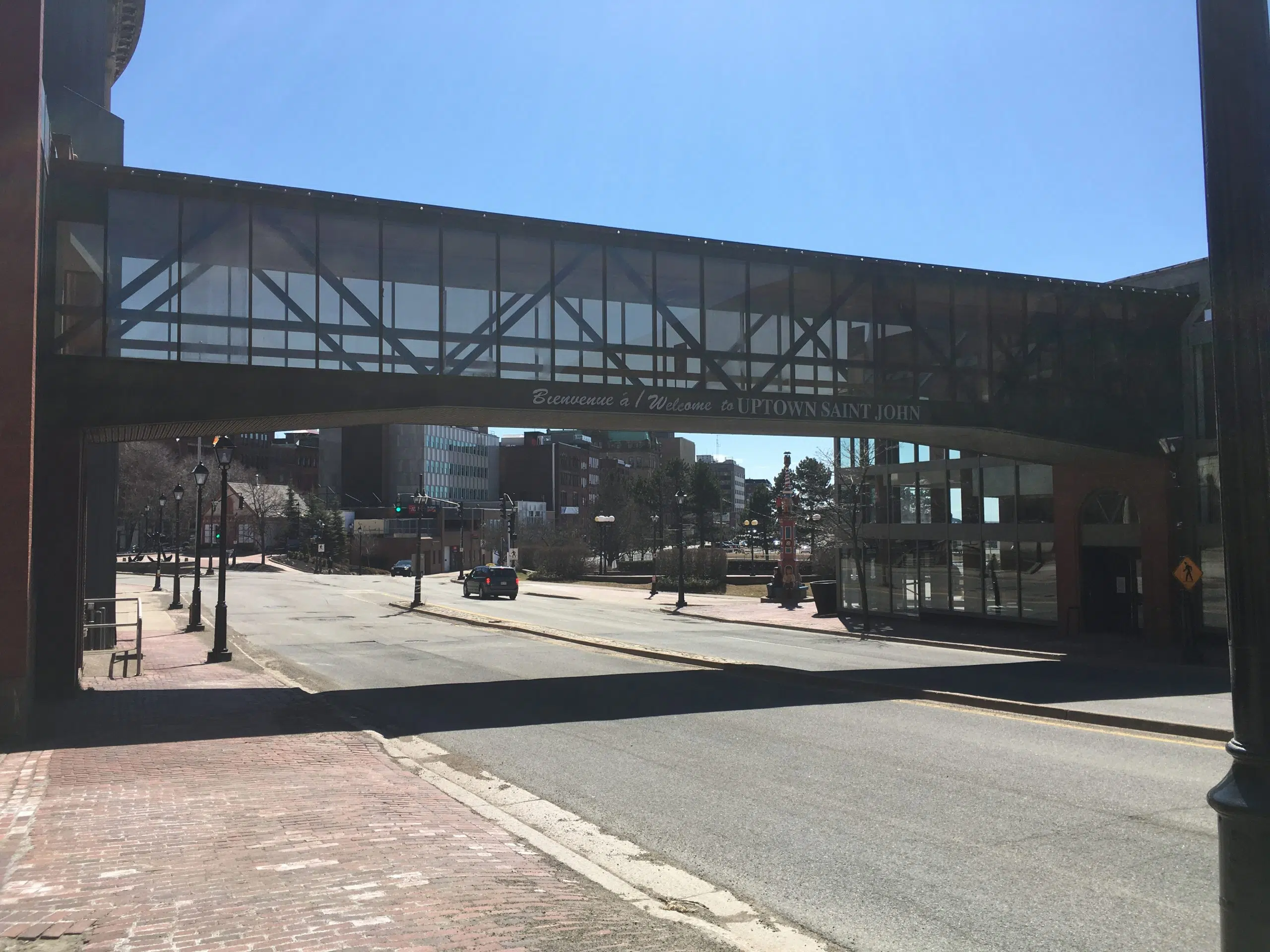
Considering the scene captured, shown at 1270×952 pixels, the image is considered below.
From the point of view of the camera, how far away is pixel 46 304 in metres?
14.5

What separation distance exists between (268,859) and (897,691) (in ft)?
36.9

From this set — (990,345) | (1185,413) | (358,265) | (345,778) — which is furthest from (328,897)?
(1185,413)

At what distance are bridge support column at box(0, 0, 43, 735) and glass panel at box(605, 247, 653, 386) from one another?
10.2m

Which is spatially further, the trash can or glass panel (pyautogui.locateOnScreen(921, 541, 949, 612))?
the trash can

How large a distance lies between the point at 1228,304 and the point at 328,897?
565cm

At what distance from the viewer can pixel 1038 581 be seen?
27.3 metres

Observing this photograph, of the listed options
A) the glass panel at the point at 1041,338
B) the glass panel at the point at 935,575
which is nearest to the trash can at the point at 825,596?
the glass panel at the point at 935,575

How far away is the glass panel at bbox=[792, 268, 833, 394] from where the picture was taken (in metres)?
21.0

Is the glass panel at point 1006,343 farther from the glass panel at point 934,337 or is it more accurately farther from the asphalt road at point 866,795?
the asphalt road at point 866,795

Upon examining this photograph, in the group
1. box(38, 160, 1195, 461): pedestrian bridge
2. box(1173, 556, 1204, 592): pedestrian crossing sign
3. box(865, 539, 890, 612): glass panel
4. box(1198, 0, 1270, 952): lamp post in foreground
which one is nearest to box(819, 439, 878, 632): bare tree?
box(865, 539, 890, 612): glass panel

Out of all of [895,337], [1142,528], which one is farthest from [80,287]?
[1142,528]

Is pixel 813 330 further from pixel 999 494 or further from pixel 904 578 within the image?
pixel 904 578

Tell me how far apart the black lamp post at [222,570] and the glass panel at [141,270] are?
533cm

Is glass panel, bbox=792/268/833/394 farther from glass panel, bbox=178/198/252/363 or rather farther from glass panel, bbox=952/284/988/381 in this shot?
glass panel, bbox=178/198/252/363
